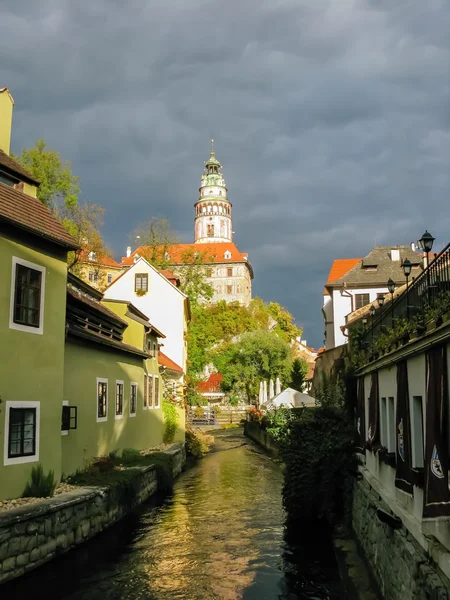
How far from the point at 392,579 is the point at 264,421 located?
1217 inches

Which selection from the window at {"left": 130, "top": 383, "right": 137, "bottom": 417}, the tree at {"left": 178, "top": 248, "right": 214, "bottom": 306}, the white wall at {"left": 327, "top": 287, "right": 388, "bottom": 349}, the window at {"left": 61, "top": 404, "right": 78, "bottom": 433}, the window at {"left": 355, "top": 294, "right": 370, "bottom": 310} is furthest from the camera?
the tree at {"left": 178, "top": 248, "right": 214, "bottom": 306}

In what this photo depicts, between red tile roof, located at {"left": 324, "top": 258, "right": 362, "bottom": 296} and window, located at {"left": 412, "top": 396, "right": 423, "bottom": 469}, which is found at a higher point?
red tile roof, located at {"left": 324, "top": 258, "right": 362, "bottom": 296}

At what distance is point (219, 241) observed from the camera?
123 meters

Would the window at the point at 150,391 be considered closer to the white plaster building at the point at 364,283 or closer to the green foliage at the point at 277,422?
the green foliage at the point at 277,422

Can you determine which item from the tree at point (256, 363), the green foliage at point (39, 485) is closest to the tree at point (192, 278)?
the tree at point (256, 363)

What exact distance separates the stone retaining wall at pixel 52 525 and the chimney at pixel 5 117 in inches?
362

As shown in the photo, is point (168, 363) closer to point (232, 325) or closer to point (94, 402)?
point (94, 402)

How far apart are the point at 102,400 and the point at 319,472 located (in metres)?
7.86

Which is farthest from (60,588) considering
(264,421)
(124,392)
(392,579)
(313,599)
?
(264,421)

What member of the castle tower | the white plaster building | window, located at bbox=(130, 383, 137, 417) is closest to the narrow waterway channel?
window, located at bbox=(130, 383, 137, 417)

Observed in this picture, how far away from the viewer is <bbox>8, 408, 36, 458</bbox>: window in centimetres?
1227

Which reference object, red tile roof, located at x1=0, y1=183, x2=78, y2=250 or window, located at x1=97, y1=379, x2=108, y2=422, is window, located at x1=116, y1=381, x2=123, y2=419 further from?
red tile roof, located at x1=0, y1=183, x2=78, y2=250

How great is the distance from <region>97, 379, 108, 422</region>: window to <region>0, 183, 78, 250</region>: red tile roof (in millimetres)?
6077

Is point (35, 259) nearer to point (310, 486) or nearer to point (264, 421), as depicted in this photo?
point (310, 486)
